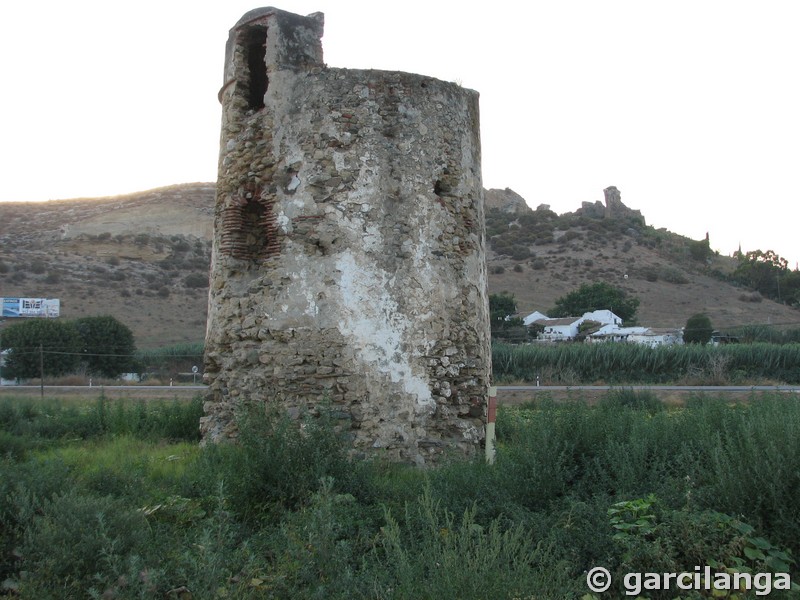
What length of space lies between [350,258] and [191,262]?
162 ft

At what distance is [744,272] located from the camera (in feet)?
205

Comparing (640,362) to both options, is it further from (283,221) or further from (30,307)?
(30,307)

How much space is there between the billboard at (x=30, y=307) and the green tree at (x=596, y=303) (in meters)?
30.2

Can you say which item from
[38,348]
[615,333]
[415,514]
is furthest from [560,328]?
[415,514]

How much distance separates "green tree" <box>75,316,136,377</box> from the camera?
98.5 ft

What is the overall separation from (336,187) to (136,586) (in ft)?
17.2

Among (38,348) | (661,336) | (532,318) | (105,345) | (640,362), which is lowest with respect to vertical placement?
(640,362)

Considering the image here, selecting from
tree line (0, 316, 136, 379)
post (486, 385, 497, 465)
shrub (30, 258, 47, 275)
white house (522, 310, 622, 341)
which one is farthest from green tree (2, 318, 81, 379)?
post (486, 385, 497, 465)

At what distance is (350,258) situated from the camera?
27.1ft

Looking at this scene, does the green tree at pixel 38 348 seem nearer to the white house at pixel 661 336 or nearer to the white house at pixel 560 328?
the white house at pixel 560 328

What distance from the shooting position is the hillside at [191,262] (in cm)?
4516

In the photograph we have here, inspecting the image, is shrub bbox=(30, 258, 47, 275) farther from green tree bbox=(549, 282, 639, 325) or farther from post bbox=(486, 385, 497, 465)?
post bbox=(486, 385, 497, 465)

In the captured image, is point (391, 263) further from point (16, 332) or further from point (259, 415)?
point (16, 332)

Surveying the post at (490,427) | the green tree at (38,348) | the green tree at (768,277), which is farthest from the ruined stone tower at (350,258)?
the green tree at (768,277)
